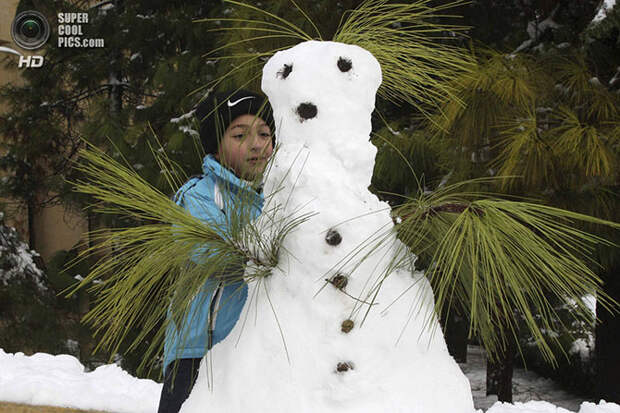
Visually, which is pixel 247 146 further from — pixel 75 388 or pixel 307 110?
pixel 75 388

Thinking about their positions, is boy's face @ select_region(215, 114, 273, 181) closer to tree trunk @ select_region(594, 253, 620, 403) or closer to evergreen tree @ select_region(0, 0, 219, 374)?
evergreen tree @ select_region(0, 0, 219, 374)

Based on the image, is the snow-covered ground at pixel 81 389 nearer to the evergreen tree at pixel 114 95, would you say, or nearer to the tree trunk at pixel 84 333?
the evergreen tree at pixel 114 95

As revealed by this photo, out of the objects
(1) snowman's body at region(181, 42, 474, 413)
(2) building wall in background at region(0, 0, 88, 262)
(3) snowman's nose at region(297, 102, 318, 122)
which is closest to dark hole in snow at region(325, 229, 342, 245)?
(1) snowman's body at region(181, 42, 474, 413)

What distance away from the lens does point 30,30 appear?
20.6ft

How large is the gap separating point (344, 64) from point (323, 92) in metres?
0.07

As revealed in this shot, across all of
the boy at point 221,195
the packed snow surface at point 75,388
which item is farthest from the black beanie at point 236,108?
the packed snow surface at point 75,388

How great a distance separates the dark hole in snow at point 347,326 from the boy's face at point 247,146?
0.33 meters

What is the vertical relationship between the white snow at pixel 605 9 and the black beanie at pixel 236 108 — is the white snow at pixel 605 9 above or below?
above

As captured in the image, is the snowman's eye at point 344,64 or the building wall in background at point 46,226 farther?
the building wall in background at point 46,226

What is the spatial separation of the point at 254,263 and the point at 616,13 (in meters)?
2.08

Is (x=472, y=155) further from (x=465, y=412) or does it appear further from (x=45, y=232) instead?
(x=45, y=232)

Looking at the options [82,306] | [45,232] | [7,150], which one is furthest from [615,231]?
[45,232]

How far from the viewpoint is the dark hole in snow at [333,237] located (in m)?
1.15

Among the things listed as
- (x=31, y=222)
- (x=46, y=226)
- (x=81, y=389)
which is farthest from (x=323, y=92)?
(x=46, y=226)
